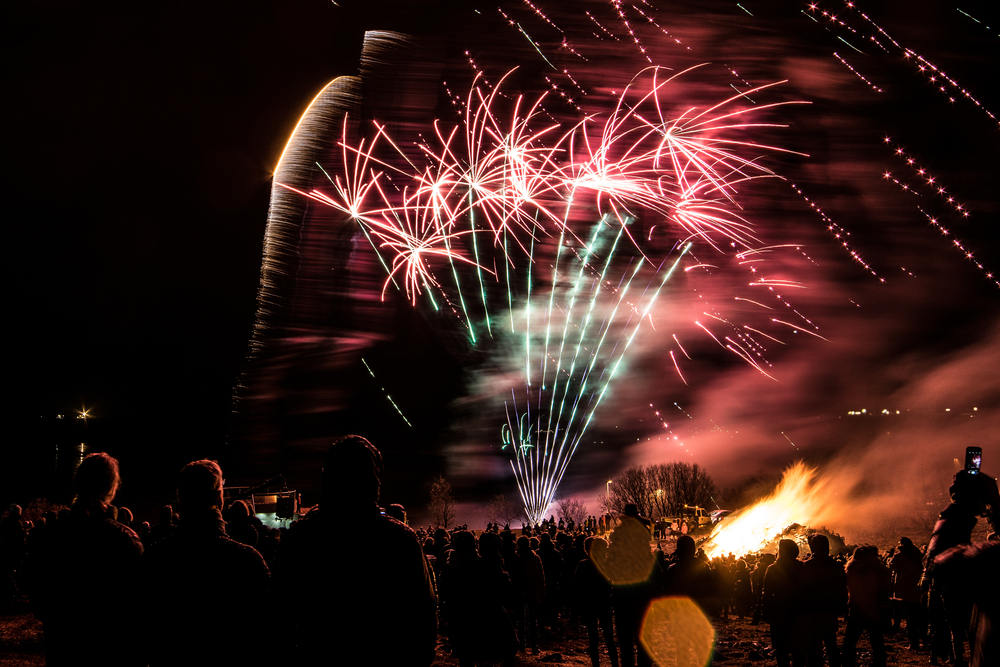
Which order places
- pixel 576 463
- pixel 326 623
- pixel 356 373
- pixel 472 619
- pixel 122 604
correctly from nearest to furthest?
pixel 326 623 < pixel 122 604 < pixel 472 619 < pixel 356 373 < pixel 576 463

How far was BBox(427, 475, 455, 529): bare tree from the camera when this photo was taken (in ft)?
310

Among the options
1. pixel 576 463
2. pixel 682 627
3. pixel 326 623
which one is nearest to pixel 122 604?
pixel 326 623

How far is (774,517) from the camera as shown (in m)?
33.2

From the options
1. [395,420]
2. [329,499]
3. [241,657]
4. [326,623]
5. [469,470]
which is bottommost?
[469,470]

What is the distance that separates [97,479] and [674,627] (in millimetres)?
5688

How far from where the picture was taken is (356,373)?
326 ft

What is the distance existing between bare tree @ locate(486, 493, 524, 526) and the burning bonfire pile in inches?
1994

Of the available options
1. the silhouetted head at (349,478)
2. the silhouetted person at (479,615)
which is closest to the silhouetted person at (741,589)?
the silhouetted person at (479,615)

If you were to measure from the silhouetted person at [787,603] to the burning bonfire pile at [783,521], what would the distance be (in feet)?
19.6

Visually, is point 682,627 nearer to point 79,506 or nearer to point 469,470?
point 79,506

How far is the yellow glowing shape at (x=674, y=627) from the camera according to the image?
607 cm

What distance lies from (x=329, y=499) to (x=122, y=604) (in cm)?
143

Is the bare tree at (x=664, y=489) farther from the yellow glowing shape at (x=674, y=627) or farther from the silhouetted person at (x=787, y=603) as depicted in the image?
the silhouetted person at (x=787, y=603)

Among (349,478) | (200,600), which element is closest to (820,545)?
(349,478)
